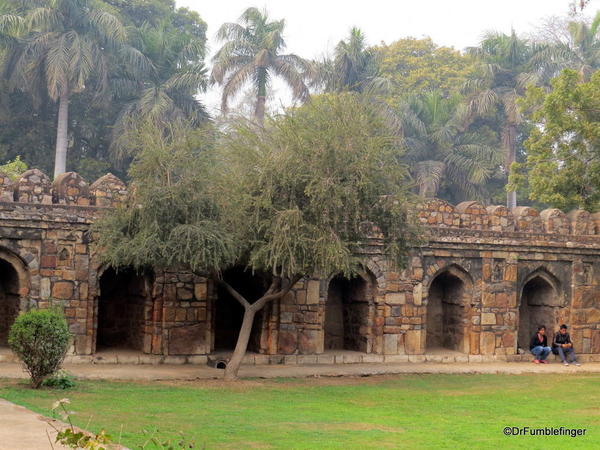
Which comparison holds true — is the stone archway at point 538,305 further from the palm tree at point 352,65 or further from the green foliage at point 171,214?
the palm tree at point 352,65

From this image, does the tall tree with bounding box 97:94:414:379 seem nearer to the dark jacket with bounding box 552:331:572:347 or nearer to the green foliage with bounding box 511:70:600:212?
the dark jacket with bounding box 552:331:572:347

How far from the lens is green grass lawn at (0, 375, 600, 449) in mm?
9250

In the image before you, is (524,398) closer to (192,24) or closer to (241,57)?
(241,57)

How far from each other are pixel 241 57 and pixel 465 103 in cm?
969

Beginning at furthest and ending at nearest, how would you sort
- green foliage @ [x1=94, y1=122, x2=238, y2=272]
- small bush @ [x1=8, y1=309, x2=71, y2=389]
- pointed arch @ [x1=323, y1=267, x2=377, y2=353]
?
pointed arch @ [x1=323, y1=267, x2=377, y2=353], green foliage @ [x1=94, y1=122, x2=238, y2=272], small bush @ [x1=8, y1=309, x2=71, y2=389]

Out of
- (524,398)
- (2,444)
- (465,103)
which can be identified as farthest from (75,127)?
(2,444)

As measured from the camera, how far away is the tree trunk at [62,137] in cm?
2895

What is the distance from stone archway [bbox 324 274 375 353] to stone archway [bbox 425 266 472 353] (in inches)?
63.3

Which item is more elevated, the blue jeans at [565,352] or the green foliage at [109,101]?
the green foliage at [109,101]

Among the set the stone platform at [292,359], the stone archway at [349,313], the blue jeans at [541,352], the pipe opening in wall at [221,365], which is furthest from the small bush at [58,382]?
the blue jeans at [541,352]

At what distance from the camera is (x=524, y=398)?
45.1 ft

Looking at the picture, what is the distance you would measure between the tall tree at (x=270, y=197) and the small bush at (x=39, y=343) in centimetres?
169

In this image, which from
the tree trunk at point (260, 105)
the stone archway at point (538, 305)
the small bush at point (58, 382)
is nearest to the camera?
the small bush at point (58, 382)

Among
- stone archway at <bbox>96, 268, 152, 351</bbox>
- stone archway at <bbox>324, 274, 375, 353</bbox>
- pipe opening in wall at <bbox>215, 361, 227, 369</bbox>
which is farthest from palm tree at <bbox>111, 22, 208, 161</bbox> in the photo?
pipe opening in wall at <bbox>215, 361, 227, 369</bbox>
